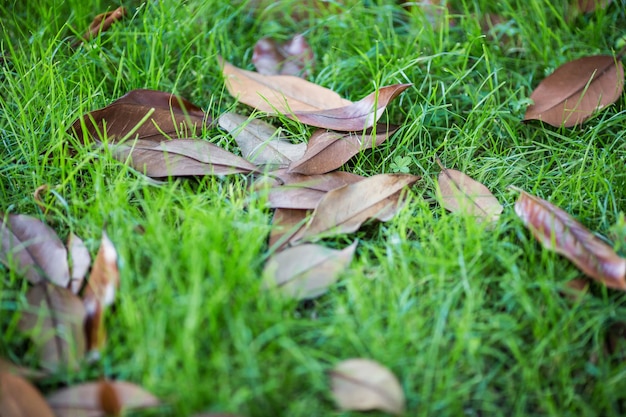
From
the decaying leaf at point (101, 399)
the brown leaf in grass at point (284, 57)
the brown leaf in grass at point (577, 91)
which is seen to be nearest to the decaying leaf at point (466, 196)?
the brown leaf in grass at point (577, 91)

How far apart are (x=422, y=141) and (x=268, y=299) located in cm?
73

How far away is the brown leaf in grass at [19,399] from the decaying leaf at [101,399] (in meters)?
0.02

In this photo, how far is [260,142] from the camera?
65.5 inches

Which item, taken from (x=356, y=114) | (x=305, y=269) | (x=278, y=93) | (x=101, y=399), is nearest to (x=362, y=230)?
(x=305, y=269)

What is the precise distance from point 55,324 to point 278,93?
2.83 ft

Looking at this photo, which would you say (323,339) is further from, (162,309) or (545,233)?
(545,233)

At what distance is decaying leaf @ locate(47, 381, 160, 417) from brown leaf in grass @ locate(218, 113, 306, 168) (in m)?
0.65

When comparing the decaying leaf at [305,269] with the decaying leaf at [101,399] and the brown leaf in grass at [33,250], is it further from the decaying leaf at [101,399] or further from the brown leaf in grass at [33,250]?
the brown leaf in grass at [33,250]

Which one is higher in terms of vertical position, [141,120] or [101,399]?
[141,120]

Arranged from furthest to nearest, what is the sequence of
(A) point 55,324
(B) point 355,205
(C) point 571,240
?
(B) point 355,205
(C) point 571,240
(A) point 55,324

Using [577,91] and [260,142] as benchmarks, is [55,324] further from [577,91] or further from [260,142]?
[577,91]

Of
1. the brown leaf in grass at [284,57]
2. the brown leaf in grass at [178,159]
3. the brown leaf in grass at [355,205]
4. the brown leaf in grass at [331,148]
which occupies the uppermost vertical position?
the brown leaf in grass at [284,57]

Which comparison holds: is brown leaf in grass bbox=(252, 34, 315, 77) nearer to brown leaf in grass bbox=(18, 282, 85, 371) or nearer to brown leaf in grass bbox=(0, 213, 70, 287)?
brown leaf in grass bbox=(0, 213, 70, 287)

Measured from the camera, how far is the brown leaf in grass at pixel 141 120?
1592 mm
